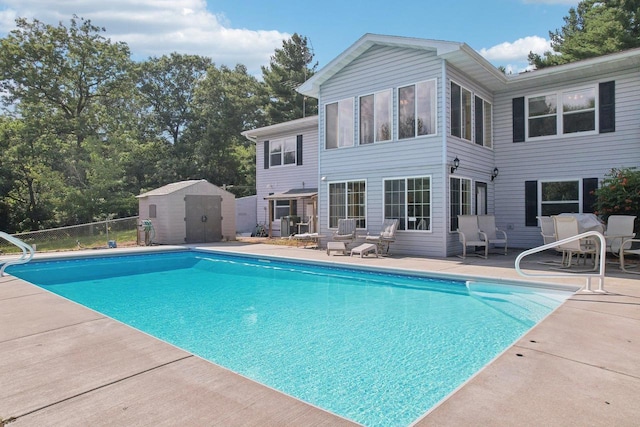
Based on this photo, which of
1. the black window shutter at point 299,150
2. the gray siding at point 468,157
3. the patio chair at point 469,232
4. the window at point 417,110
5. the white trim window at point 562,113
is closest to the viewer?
the patio chair at point 469,232

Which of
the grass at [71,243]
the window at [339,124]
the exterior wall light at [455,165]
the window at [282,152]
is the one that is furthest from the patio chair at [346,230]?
the grass at [71,243]

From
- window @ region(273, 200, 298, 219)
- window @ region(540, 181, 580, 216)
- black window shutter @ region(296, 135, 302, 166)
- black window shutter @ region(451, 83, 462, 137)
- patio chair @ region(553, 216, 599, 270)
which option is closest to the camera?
patio chair @ region(553, 216, 599, 270)

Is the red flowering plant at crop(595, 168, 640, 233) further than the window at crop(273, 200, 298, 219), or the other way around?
the window at crop(273, 200, 298, 219)

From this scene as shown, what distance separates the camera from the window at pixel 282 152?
17.5m

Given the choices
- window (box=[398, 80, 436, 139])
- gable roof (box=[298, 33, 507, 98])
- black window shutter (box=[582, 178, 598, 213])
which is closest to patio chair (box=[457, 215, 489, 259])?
window (box=[398, 80, 436, 139])

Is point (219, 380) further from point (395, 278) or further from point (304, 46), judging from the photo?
point (304, 46)

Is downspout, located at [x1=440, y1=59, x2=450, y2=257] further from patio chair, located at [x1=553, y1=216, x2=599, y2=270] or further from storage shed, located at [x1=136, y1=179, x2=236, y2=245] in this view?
storage shed, located at [x1=136, y1=179, x2=236, y2=245]

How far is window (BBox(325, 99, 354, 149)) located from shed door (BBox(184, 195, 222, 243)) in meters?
5.69

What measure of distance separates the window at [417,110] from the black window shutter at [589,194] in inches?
178

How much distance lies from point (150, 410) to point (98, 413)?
0.98 feet

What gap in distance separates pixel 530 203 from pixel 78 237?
15.0 metres

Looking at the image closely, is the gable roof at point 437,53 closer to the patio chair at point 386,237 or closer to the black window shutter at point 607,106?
the black window shutter at point 607,106

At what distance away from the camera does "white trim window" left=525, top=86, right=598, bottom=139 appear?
1062cm

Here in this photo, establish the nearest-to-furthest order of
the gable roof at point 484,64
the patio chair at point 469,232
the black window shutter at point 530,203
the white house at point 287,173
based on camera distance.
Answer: the gable roof at point 484,64 < the patio chair at point 469,232 < the black window shutter at point 530,203 < the white house at point 287,173
